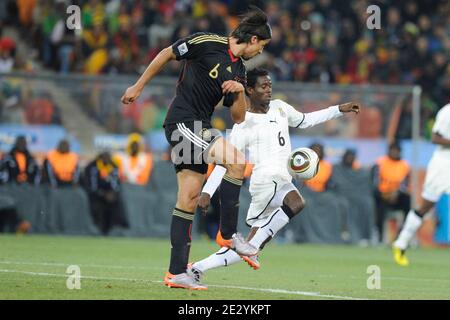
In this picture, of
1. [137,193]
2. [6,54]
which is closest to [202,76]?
[137,193]

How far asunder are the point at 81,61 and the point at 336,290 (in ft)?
45.9

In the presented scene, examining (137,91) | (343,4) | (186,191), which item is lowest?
(186,191)

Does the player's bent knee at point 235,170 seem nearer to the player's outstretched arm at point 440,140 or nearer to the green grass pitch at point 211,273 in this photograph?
the green grass pitch at point 211,273

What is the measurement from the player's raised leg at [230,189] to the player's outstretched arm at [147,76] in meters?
0.82

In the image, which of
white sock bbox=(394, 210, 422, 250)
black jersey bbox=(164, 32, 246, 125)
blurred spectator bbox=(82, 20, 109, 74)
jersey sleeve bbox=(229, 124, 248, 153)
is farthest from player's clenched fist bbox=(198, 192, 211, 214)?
blurred spectator bbox=(82, 20, 109, 74)

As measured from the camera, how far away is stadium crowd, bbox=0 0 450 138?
2323cm

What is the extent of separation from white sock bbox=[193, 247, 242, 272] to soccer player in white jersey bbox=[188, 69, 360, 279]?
481mm

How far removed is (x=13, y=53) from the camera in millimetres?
22922

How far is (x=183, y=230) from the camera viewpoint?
9.59 metres

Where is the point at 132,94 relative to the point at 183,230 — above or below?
above

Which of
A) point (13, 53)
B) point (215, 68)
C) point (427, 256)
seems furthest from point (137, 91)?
point (13, 53)

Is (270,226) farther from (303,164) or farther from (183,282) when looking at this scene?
(183,282)

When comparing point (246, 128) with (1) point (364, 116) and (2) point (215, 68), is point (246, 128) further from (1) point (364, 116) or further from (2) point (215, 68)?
(1) point (364, 116)

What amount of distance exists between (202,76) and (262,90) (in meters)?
1.92
